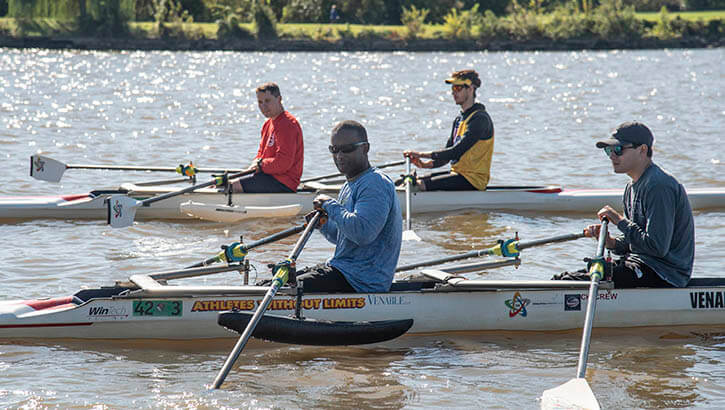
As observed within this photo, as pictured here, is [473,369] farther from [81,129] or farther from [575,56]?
[575,56]

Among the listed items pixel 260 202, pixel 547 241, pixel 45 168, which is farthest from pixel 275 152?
pixel 547 241

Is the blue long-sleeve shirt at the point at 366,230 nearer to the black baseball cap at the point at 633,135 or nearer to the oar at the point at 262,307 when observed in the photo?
the oar at the point at 262,307

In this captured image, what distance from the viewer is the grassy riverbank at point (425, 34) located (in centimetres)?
6391

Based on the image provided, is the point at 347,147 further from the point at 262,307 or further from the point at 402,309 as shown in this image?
the point at 402,309

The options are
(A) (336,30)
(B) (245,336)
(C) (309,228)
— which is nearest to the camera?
(B) (245,336)

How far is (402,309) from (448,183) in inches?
217

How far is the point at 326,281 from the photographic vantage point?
716 cm

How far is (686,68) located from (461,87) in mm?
42281

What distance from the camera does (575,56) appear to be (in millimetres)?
62469

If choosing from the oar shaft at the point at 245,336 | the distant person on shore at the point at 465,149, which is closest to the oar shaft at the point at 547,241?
the oar shaft at the point at 245,336

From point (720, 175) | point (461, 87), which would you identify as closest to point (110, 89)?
point (720, 175)

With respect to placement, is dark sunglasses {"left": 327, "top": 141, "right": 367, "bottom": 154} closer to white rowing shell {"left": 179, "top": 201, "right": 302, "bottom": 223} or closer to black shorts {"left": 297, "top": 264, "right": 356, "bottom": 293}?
black shorts {"left": 297, "top": 264, "right": 356, "bottom": 293}

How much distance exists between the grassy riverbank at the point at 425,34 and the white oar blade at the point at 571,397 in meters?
60.4

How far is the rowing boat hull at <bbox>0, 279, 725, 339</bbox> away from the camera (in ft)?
23.8
